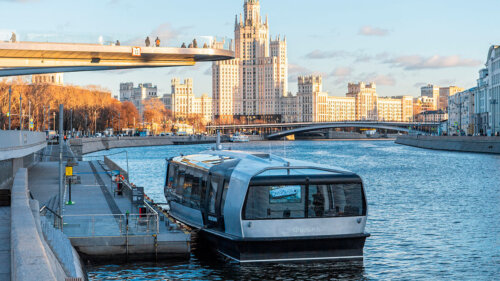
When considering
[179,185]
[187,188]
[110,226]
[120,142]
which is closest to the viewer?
[110,226]

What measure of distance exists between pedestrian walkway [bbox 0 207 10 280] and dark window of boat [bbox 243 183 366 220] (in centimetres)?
617

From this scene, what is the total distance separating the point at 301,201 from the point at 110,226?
21.8 ft

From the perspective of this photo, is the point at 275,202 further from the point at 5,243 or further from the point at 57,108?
the point at 57,108

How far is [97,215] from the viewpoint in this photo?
2488 cm

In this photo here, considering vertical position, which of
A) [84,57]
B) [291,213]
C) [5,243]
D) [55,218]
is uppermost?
[84,57]

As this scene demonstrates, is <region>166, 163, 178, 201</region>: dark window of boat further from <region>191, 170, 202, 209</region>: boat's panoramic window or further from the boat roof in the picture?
the boat roof

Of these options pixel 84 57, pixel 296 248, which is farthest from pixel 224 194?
pixel 84 57

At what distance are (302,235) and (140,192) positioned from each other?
400 inches

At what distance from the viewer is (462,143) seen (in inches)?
4316

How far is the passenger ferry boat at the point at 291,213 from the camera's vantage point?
20094 mm

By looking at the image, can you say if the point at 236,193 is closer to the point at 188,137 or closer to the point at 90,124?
the point at 90,124

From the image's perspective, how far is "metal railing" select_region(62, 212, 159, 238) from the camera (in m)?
21.9

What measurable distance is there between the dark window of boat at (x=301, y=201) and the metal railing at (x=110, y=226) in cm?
368

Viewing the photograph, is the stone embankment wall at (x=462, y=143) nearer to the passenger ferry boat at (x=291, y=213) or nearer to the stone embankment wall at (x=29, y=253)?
the passenger ferry boat at (x=291, y=213)
